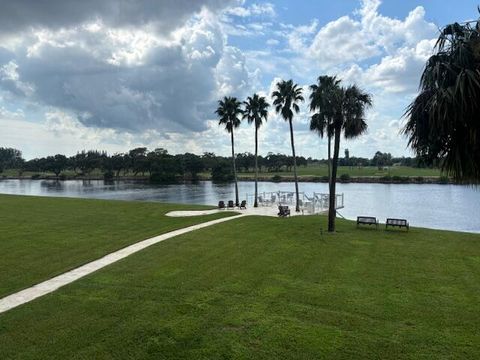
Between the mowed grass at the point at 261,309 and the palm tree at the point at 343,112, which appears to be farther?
the palm tree at the point at 343,112

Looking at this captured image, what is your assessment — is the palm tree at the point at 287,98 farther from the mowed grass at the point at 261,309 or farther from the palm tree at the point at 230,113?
the mowed grass at the point at 261,309

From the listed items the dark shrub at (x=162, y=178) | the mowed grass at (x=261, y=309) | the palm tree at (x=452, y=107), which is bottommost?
the mowed grass at (x=261, y=309)

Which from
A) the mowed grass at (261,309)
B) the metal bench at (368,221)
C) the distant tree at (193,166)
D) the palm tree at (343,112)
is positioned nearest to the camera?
the mowed grass at (261,309)

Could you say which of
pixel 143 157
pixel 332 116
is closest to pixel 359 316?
pixel 332 116

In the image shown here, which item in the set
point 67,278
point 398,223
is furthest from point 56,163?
point 67,278

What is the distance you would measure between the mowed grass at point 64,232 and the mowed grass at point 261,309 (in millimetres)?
2088

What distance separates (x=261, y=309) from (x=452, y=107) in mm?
6330

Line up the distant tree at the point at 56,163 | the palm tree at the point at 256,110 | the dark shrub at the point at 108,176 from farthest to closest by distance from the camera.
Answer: the distant tree at the point at 56,163
the dark shrub at the point at 108,176
the palm tree at the point at 256,110

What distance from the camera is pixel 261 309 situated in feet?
30.7

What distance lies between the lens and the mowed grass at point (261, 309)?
24.5ft

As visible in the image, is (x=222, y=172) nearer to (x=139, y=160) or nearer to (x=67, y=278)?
(x=139, y=160)

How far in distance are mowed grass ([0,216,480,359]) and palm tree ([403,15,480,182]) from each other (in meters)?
3.89

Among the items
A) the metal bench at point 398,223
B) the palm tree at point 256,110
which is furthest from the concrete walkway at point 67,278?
the palm tree at point 256,110

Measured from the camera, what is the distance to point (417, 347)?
24.6 ft
